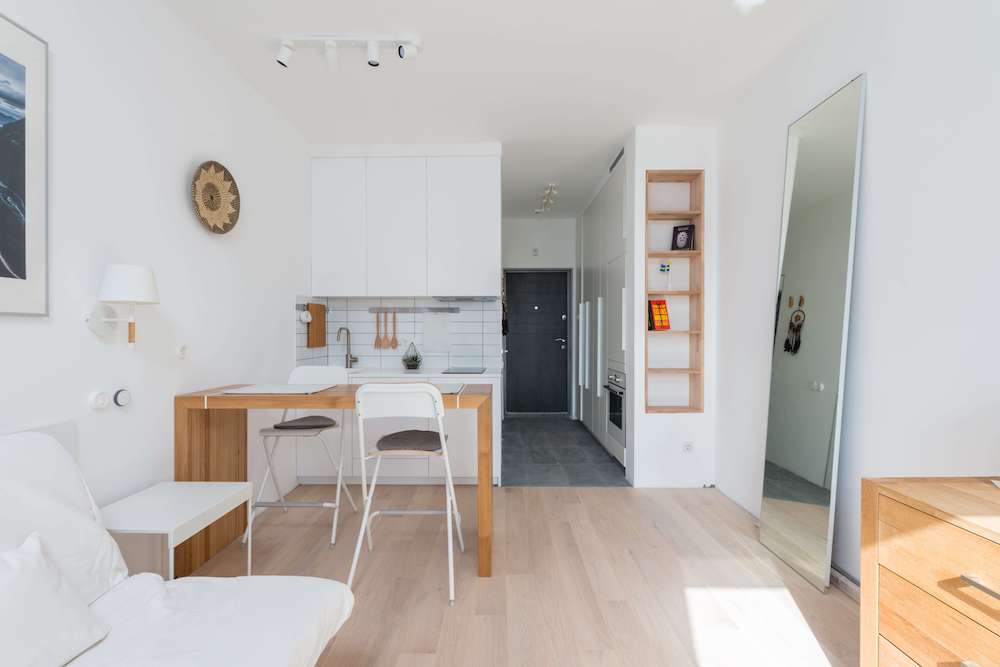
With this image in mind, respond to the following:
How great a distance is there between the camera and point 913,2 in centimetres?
192

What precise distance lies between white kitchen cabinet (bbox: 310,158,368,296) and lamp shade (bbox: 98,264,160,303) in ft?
7.17

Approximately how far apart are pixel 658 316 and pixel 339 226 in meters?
2.67

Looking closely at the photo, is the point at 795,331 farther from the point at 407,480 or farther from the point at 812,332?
the point at 407,480

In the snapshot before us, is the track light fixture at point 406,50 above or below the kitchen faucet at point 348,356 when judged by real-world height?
above

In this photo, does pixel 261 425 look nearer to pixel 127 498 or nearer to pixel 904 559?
pixel 127 498

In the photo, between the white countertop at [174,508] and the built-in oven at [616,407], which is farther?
the built-in oven at [616,407]

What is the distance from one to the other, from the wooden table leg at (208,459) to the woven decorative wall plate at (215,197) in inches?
39.1

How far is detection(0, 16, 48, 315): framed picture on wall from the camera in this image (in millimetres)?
1567

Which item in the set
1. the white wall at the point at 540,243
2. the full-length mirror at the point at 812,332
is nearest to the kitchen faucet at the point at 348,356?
the white wall at the point at 540,243

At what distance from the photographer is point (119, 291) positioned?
1875mm

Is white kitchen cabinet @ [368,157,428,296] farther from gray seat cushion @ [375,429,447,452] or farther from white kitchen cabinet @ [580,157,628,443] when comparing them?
gray seat cushion @ [375,429,447,452]

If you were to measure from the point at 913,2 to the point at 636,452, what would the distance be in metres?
2.88

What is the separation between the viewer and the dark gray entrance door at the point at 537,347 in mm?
6996

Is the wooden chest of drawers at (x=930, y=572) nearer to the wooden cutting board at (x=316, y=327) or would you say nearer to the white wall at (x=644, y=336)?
the white wall at (x=644, y=336)
